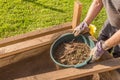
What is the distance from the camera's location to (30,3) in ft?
15.4

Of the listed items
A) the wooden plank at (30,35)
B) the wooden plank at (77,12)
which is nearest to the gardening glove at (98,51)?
the wooden plank at (77,12)

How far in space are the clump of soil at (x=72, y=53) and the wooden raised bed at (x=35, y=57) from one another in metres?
0.12

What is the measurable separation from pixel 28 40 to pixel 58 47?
0.42 metres

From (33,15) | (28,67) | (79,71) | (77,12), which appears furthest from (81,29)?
(33,15)

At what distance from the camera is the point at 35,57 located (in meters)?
3.28

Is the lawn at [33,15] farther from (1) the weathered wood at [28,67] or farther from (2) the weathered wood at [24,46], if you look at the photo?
(2) the weathered wood at [24,46]

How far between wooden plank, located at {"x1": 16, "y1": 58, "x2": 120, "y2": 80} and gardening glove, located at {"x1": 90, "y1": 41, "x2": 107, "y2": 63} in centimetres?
7

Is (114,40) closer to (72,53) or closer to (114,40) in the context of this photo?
(114,40)

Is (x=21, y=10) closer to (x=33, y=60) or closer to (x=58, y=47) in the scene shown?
(x=33, y=60)

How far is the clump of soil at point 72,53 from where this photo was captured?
8.75 ft

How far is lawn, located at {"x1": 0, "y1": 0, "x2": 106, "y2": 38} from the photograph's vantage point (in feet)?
14.0

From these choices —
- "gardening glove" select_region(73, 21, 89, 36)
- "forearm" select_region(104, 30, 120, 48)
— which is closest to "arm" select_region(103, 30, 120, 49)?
"forearm" select_region(104, 30, 120, 48)

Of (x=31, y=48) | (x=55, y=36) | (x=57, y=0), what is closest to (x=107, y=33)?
(x=55, y=36)

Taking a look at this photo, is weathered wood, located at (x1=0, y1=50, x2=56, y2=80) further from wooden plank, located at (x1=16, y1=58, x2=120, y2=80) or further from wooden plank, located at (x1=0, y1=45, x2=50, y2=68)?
wooden plank, located at (x1=16, y1=58, x2=120, y2=80)
